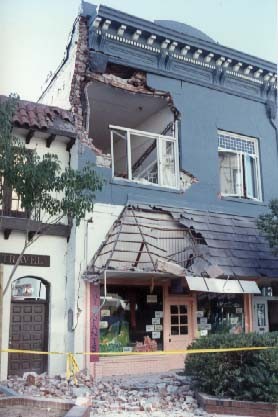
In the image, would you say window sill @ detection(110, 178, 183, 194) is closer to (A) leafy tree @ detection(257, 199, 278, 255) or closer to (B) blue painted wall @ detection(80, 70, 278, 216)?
(B) blue painted wall @ detection(80, 70, 278, 216)

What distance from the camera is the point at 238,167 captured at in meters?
15.4

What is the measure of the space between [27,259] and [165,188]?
4.27 m

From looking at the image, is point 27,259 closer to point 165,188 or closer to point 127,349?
point 127,349

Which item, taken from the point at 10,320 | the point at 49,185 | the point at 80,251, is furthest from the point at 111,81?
the point at 10,320

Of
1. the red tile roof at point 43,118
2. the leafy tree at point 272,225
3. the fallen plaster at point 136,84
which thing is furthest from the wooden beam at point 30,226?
the leafy tree at point 272,225

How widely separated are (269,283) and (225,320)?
184 cm

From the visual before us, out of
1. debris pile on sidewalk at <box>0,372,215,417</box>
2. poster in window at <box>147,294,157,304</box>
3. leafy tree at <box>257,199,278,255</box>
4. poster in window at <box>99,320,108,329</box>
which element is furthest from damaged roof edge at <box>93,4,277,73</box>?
debris pile on sidewalk at <box>0,372,215,417</box>

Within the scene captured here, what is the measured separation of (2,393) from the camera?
765 cm

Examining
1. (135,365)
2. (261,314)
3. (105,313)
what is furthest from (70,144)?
(261,314)

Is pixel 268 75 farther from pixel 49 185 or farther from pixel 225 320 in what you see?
pixel 49 185

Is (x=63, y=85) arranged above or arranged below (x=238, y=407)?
above

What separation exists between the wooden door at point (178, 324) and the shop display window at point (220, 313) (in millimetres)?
322

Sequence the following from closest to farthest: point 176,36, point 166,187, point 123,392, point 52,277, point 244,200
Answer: point 123,392 → point 52,277 → point 166,187 → point 176,36 → point 244,200

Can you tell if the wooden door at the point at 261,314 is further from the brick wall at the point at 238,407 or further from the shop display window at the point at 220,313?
Answer: the brick wall at the point at 238,407
